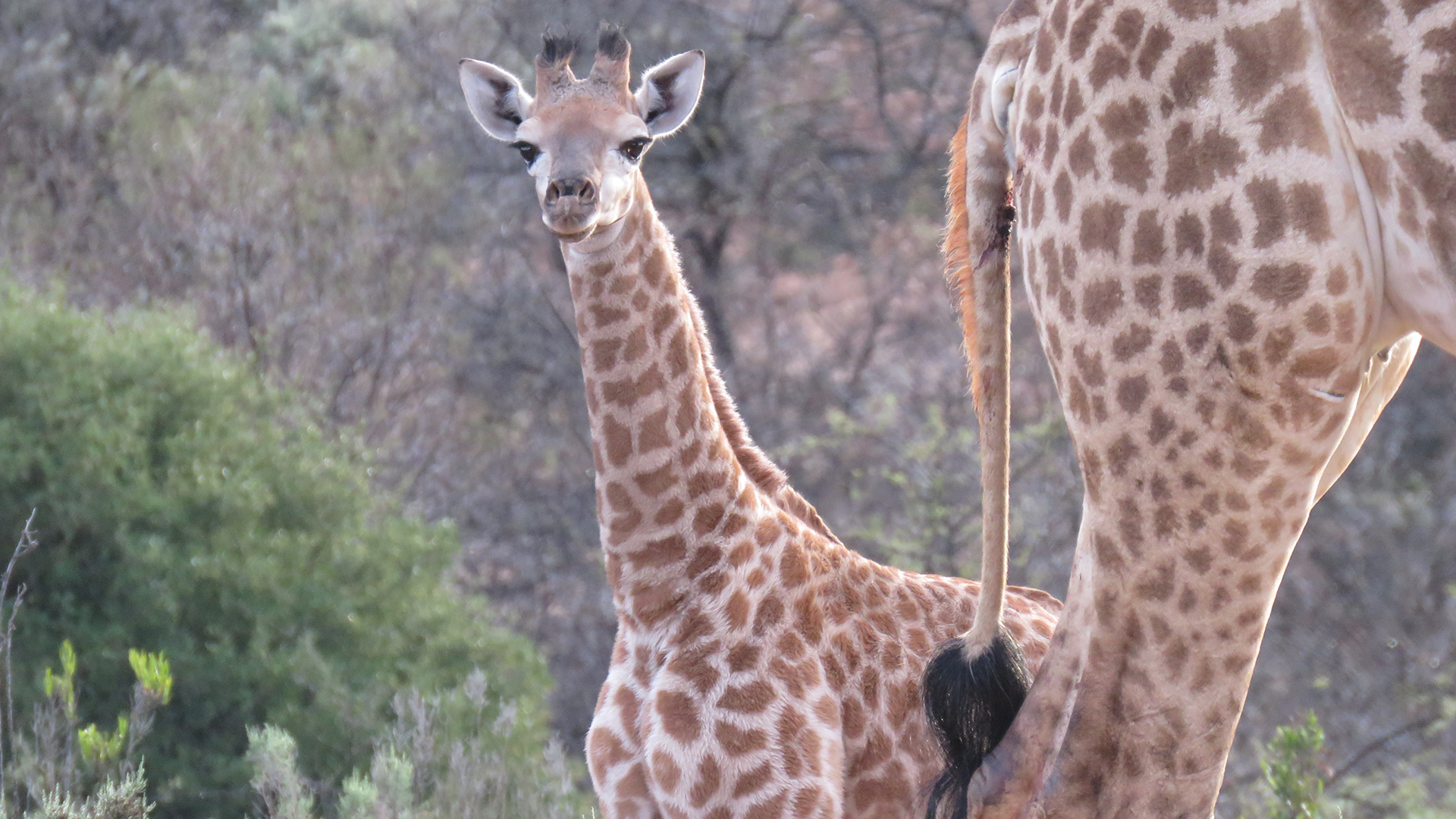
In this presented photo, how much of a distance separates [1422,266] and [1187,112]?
415mm

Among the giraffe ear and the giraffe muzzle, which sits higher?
the giraffe ear

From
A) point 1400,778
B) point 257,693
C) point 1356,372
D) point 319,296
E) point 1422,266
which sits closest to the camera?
point 1422,266

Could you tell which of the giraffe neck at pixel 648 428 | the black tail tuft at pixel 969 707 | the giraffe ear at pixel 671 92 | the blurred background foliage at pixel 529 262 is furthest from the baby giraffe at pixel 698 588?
the blurred background foliage at pixel 529 262

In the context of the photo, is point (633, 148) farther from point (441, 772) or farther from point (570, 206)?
point (441, 772)

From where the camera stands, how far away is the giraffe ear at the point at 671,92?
4.61 metres

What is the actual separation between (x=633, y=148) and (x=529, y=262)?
8958mm

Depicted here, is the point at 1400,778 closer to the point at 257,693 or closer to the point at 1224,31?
the point at 257,693

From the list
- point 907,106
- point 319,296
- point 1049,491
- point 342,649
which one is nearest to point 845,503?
point 1049,491

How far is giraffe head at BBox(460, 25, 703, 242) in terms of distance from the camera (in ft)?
12.4

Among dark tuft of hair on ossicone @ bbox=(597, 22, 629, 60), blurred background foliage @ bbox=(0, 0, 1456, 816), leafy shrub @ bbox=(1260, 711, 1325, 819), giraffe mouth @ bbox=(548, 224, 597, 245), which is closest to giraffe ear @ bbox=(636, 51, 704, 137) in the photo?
dark tuft of hair on ossicone @ bbox=(597, 22, 629, 60)

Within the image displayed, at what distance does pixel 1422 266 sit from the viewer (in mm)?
2055

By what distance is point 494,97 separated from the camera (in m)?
4.72

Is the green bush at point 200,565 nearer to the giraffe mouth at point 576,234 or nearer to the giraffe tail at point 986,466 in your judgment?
the giraffe mouth at point 576,234

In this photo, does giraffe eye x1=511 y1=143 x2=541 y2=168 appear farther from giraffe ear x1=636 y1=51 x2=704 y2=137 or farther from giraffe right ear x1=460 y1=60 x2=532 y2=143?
giraffe ear x1=636 y1=51 x2=704 y2=137
